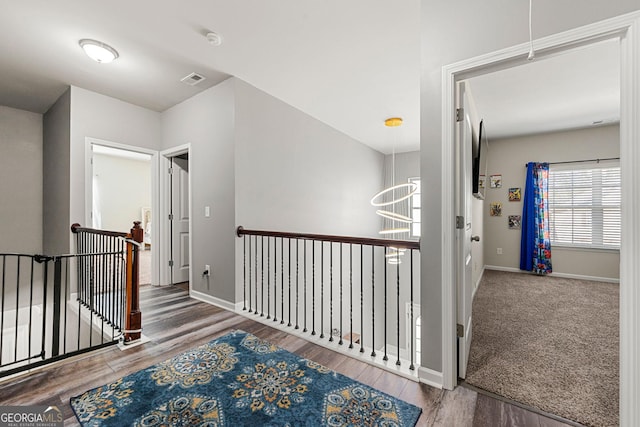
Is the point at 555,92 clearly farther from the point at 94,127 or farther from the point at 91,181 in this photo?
the point at 91,181

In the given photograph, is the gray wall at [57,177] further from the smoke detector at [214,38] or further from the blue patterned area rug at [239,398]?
the blue patterned area rug at [239,398]

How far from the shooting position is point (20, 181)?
4.00 m

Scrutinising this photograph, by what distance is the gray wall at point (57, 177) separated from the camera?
137 inches

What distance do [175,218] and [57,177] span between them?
5.13 feet

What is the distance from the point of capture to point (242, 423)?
145 centimetres

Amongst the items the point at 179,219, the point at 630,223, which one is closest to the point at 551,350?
the point at 630,223

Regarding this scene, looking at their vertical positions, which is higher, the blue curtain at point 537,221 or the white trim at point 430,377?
the blue curtain at point 537,221

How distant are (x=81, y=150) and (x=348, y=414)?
13.8 ft

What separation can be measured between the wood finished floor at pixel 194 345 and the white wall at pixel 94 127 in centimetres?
196

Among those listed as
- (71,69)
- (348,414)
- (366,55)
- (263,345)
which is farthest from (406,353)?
(71,69)

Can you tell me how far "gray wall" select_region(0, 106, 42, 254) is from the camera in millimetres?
3881

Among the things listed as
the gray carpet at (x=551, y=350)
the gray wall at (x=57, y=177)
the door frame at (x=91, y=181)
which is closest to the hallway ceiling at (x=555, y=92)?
the gray carpet at (x=551, y=350)

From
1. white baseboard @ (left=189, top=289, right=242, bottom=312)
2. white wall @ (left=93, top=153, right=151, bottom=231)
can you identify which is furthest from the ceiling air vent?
white wall @ (left=93, top=153, right=151, bottom=231)

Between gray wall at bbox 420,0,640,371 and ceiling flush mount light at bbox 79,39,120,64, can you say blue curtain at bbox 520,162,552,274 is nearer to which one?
gray wall at bbox 420,0,640,371
